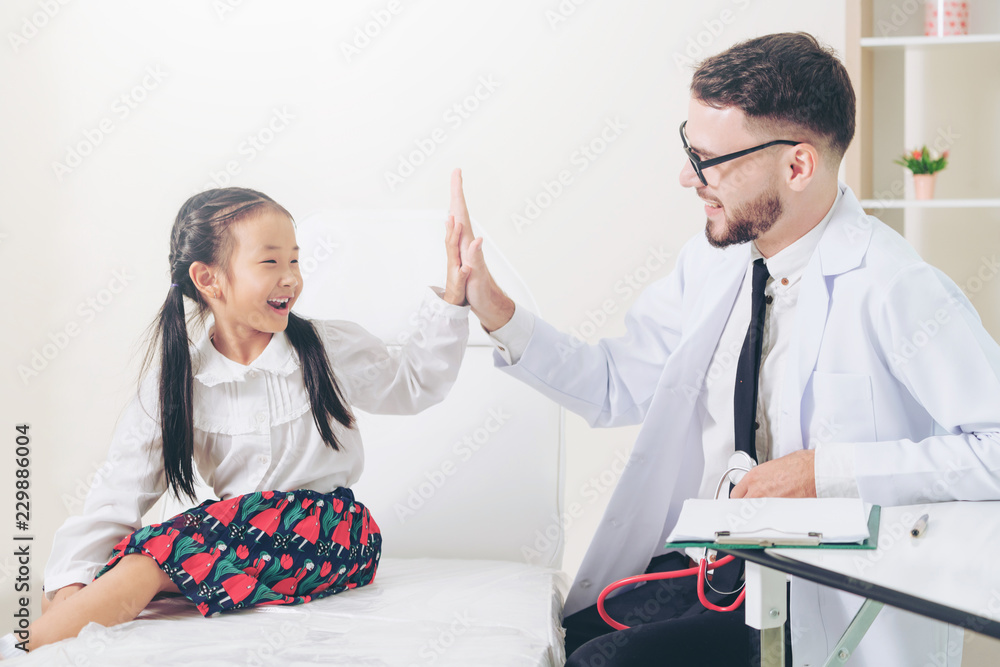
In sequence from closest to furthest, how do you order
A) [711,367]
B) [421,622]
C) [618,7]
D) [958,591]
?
[958,591], [421,622], [711,367], [618,7]

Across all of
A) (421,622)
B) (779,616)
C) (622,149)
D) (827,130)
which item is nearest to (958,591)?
(779,616)

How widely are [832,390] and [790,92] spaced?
17.9 inches

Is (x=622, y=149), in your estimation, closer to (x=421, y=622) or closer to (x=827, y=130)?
(x=827, y=130)

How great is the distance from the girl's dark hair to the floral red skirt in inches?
3.5

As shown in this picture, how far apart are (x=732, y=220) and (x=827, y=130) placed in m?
0.20

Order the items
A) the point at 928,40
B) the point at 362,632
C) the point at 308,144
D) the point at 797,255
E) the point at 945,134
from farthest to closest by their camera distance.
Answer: the point at 308,144, the point at 945,134, the point at 928,40, the point at 797,255, the point at 362,632

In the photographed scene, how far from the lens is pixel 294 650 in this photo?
1009mm

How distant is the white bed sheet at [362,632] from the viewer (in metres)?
0.98

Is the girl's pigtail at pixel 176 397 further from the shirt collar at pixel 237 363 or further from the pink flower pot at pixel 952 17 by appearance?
the pink flower pot at pixel 952 17

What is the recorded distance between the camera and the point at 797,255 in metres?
1.29

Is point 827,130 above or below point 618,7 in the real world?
below

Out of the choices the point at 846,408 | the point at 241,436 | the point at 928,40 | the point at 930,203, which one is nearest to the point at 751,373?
the point at 846,408

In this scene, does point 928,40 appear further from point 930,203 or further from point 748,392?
point 748,392

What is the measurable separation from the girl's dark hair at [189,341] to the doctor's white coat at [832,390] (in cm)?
34
